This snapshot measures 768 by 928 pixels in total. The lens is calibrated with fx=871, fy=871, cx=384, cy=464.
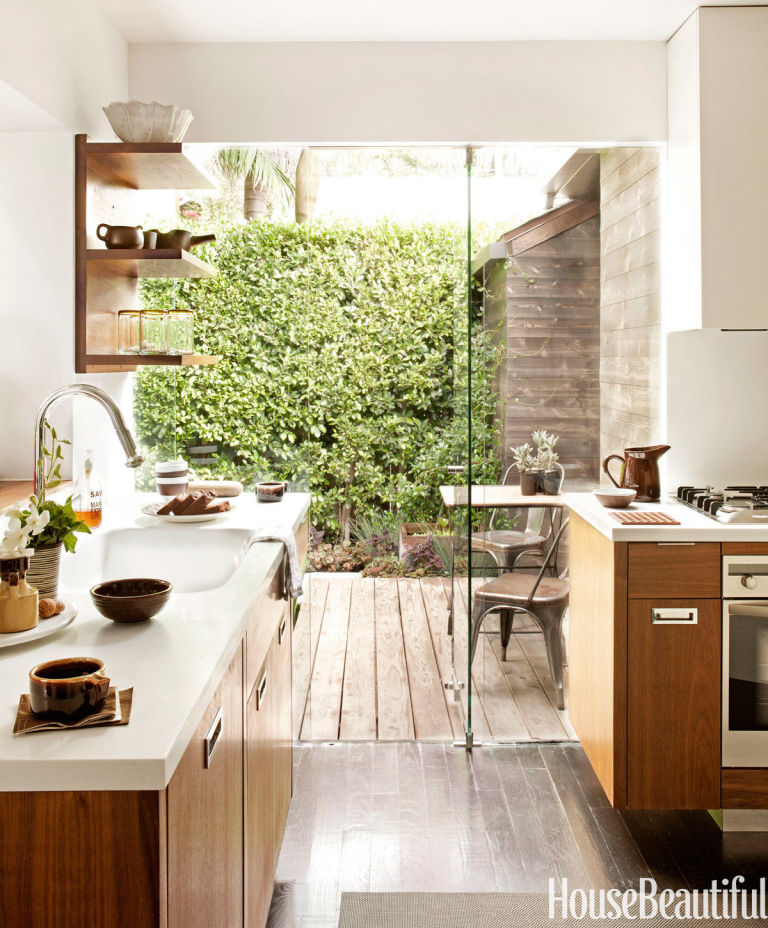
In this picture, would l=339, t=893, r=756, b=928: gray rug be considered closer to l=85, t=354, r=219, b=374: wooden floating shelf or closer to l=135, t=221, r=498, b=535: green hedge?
l=135, t=221, r=498, b=535: green hedge

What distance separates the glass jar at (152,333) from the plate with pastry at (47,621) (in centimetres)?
129

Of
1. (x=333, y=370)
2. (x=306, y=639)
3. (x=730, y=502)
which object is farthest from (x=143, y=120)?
(x=730, y=502)

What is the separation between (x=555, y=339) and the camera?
3.31 metres

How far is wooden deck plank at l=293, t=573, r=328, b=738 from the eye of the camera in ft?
10.9

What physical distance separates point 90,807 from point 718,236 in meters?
2.63

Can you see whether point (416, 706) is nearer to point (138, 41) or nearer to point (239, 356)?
point (239, 356)

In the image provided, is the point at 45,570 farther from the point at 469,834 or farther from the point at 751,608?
the point at 751,608

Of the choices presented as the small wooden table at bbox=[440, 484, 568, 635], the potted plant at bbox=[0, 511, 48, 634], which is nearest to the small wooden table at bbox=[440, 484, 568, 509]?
the small wooden table at bbox=[440, 484, 568, 635]

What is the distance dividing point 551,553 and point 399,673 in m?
0.75

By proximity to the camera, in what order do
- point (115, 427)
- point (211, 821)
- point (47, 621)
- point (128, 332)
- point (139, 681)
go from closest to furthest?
1. point (139, 681)
2. point (211, 821)
3. point (47, 621)
4. point (115, 427)
5. point (128, 332)

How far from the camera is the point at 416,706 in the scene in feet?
11.0

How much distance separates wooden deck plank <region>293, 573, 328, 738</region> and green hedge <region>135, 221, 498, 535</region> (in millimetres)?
235

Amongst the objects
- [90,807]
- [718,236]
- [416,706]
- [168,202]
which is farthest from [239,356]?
[90,807]

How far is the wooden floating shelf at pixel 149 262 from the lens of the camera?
267cm
